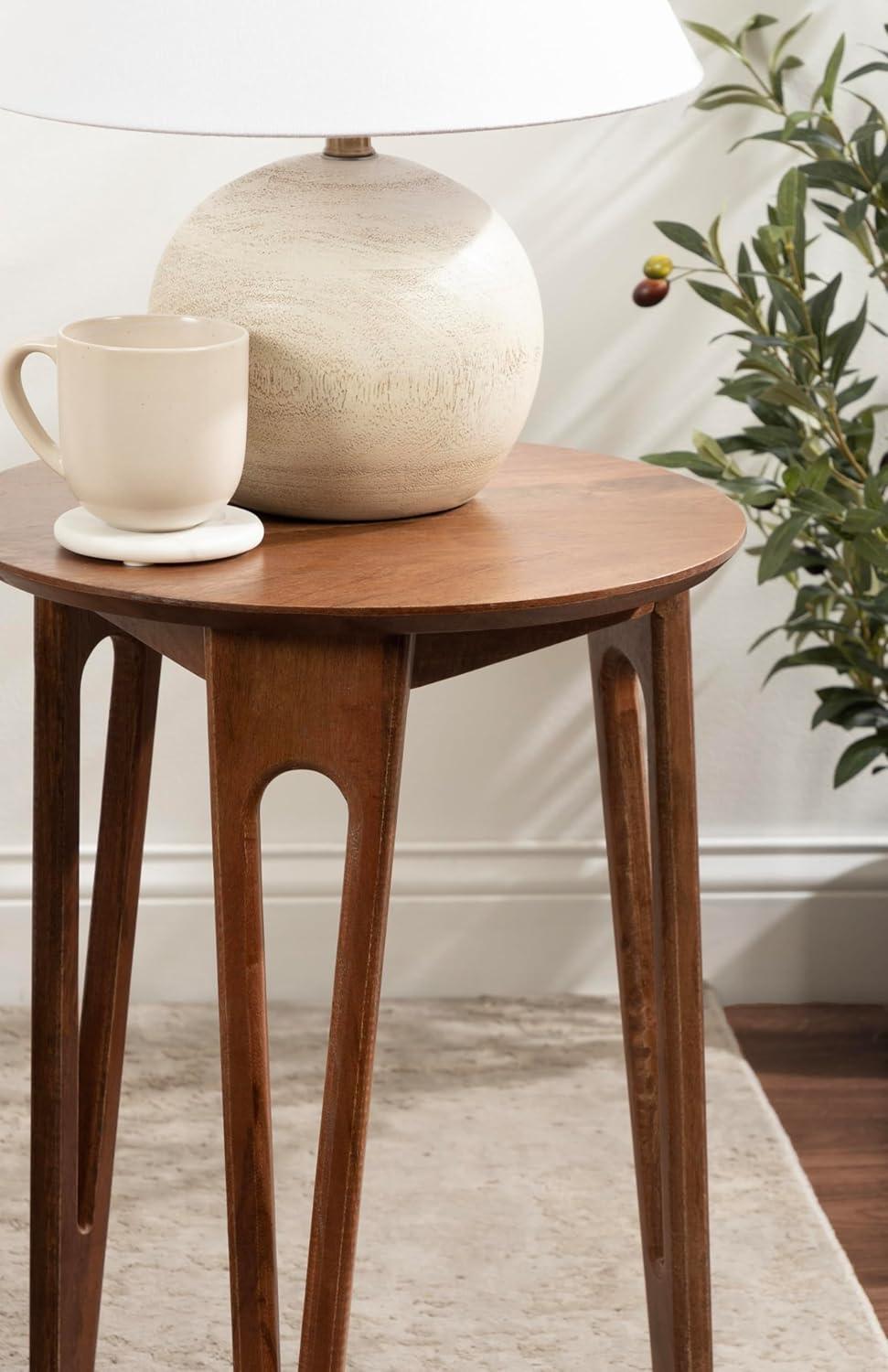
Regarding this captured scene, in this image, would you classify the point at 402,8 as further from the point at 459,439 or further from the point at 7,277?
the point at 7,277

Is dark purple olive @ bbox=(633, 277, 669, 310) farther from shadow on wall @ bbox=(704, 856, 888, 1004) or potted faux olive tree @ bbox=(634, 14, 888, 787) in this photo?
shadow on wall @ bbox=(704, 856, 888, 1004)

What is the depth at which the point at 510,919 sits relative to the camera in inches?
66.9

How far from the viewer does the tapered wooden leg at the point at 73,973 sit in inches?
38.4

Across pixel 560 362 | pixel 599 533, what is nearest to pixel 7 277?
pixel 560 362

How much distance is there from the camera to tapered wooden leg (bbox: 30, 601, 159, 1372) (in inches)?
38.4

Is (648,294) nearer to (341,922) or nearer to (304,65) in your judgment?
(304,65)

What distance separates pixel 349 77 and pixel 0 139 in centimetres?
85

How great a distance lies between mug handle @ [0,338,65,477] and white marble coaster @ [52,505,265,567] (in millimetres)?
38

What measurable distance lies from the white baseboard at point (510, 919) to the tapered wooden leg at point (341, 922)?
2.79 ft

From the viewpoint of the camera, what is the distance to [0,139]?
4.82 feet

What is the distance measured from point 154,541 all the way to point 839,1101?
3.33 ft

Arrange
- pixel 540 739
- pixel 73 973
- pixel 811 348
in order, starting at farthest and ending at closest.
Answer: pixel 540 739, pixel 811 348, pixel 73 973

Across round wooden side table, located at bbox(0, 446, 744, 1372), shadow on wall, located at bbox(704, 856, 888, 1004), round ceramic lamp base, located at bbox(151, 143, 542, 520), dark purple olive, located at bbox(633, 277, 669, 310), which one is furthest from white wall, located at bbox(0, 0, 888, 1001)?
round ceramic lamp base, located at bbox(151, 143, 542, 520)

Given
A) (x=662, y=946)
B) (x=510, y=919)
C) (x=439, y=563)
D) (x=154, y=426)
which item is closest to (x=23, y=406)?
(x=154, y=426)
